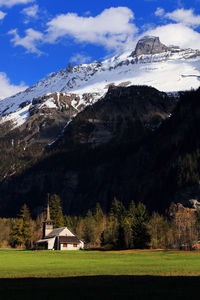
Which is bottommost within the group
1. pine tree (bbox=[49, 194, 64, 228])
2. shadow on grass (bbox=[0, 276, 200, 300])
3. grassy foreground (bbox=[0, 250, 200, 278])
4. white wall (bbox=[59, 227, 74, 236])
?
shadow on grass (bbox=[0, 276, 200, 300])

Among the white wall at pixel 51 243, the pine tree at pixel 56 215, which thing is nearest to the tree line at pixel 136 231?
the pine tree at pixel 56 215

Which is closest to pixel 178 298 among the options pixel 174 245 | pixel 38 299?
pixel 38 299

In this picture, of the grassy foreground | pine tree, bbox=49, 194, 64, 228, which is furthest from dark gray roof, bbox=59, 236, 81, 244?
the grassy foreground

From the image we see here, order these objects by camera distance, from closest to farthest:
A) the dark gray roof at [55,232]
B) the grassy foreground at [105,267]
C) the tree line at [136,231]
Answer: the grassy foreground at [105,267] < the tree line at [136,231] < the dark gray roof at [55,232]

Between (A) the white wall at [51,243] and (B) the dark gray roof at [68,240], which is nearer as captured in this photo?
(B) the dark gray roof at [68,240]

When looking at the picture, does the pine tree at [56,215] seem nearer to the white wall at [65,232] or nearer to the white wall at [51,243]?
the white wall at [51,243]

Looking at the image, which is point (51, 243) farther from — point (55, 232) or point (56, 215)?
point (56, 215)

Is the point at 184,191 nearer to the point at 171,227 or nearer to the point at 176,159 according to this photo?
the point at 176,159

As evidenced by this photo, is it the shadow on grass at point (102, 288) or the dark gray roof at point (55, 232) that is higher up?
the dark gray roof at point (55, 232)

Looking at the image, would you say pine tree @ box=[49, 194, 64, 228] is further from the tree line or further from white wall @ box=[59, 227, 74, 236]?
white wall @ box=[59, 227, 74, 236]

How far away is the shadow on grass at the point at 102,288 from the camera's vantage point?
2752 centimetres

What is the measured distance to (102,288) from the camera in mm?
30859

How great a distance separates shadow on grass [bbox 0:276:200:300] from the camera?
27.5 meters

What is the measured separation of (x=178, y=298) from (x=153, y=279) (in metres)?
9.68
